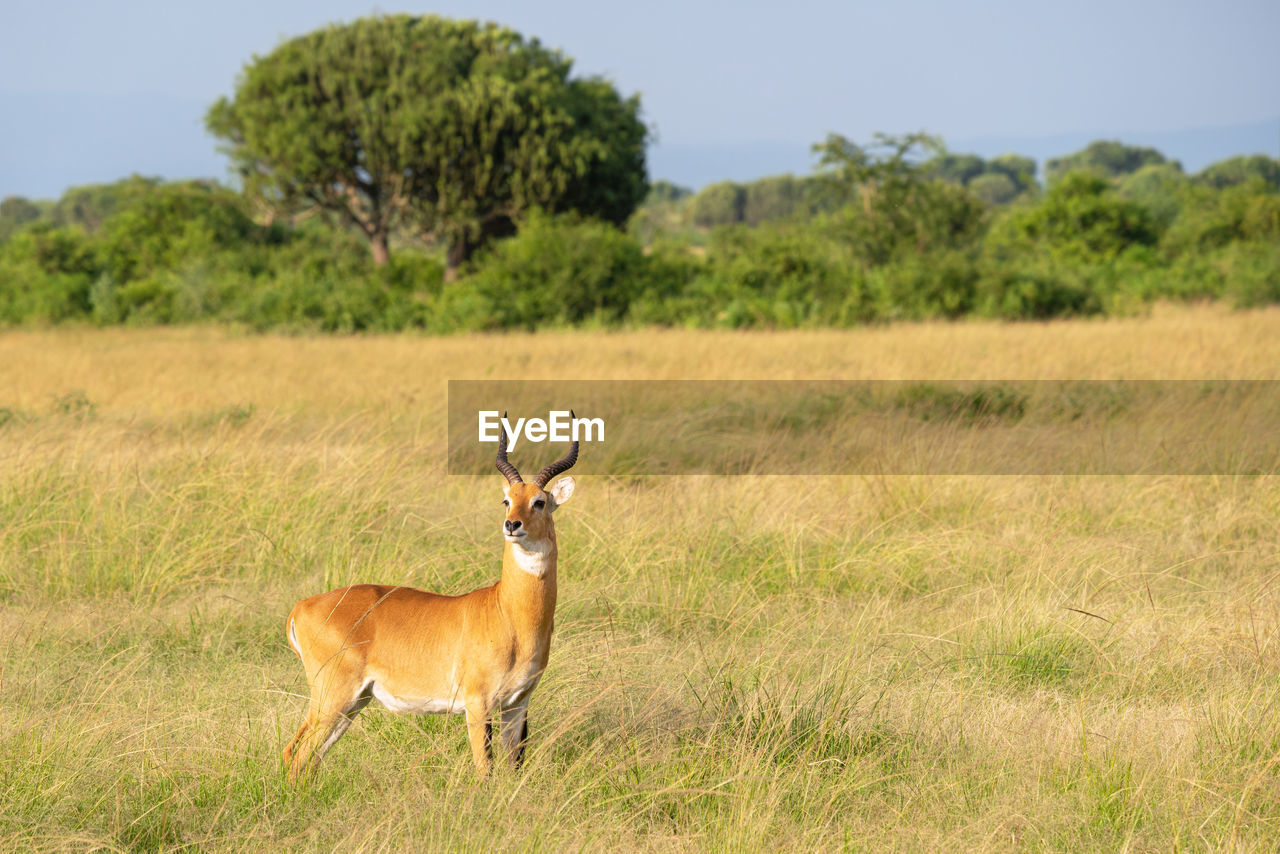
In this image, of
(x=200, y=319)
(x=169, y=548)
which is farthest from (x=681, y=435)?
(x=200, y=319)

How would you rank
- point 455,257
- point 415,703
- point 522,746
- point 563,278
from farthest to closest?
point 455,257 → point 563,278 → point 522,746 → point 415,703

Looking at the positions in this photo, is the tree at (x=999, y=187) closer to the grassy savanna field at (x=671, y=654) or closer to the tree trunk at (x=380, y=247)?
the tree trunk at (x=380, y=247)

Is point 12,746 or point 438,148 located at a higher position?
point 438,148

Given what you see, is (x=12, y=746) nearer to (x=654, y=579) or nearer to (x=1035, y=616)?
(x=654, y=579)

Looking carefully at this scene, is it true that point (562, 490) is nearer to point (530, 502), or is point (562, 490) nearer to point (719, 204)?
point (530, 502)

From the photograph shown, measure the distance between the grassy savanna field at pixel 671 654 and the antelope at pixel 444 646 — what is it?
0.88 feet

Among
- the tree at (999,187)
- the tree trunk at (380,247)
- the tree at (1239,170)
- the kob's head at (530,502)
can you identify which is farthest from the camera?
the tree at (999,187)

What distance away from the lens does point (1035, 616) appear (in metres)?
4.50

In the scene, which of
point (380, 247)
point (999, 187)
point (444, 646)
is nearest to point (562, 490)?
point (444, 646)

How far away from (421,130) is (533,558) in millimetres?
24335

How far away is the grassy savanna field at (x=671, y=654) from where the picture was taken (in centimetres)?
297

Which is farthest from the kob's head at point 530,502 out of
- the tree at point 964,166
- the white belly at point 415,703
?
the tree at point 964,166

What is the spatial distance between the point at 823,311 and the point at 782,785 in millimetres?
17525

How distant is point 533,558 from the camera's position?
2.69m
